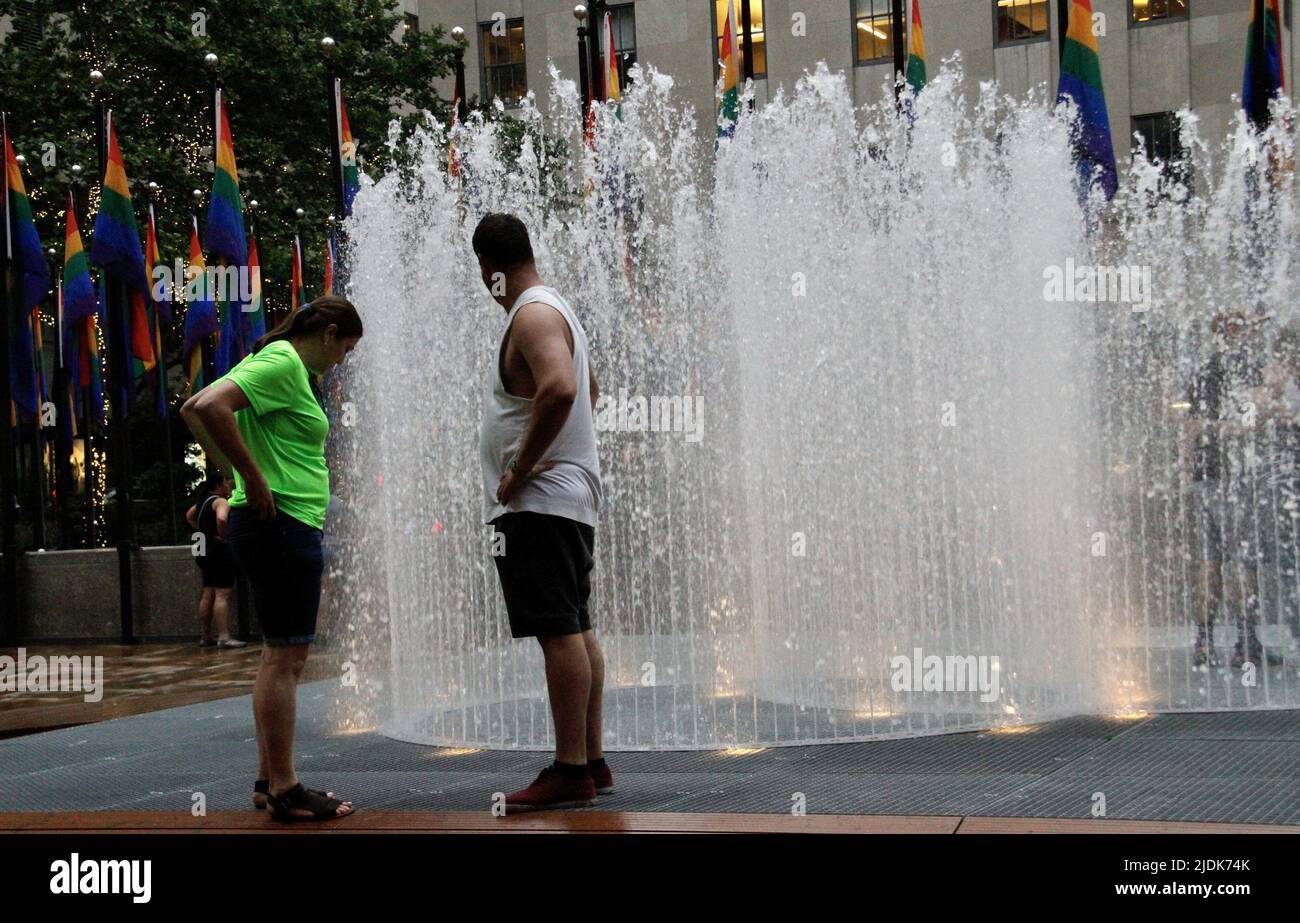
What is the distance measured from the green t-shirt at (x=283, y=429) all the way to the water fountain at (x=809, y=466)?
6.91ft

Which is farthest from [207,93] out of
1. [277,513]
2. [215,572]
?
[277,513]

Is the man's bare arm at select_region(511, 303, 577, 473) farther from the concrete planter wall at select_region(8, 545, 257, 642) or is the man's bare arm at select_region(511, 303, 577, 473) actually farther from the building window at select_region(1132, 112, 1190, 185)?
the building window at select_region(1132, 112, 1190, 185)

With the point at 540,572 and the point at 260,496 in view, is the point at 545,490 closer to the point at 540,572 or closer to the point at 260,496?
the point at 540,572

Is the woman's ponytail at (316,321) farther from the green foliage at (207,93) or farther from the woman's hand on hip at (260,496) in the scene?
the green foliage at (207,93)

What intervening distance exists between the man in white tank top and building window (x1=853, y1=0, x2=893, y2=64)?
2391cm

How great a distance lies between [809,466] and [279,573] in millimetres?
2989

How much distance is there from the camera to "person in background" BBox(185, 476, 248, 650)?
14375mm

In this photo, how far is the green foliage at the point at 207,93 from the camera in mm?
23641

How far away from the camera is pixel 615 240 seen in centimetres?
998

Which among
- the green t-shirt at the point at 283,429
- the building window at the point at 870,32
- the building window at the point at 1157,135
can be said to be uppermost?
the building window at the point at 870,32

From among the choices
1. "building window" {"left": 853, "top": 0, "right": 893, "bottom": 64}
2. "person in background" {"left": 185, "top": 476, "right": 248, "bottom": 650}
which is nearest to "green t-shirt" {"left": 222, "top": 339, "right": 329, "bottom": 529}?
"person in background" {"left": 185, "top": 476, "right": 248, "bottom": 650}

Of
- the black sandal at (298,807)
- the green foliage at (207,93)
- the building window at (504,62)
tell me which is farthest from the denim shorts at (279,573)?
the building window at (504,62)
